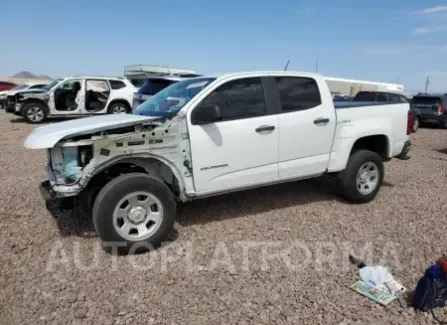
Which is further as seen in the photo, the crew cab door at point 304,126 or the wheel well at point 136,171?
the crew cab door at point 304,126

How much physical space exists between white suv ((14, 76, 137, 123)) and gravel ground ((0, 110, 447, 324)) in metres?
8.68

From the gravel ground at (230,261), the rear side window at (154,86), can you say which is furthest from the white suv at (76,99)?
the gravel ground at (230,261)

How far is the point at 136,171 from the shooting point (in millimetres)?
4336

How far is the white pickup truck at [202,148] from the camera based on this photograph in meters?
3.75

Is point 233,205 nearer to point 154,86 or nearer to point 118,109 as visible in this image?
point 154,86

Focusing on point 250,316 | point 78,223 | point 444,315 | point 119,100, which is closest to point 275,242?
point 250,316

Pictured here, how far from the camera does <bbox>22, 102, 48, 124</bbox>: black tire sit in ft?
45.5

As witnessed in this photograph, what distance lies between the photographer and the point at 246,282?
11.4 feet

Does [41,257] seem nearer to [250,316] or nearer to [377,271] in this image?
[250,316]

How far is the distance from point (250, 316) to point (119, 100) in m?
12.7

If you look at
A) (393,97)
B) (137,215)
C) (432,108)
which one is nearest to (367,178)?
(137,215)

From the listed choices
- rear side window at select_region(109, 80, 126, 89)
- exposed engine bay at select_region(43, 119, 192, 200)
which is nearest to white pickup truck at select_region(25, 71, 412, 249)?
exposed engine bay at select_region(43, 119, 192, 200)

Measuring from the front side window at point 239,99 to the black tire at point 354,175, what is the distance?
1597mm

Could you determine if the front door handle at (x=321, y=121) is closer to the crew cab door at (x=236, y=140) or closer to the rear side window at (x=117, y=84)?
the crew cab door at (x=236, y=140)
